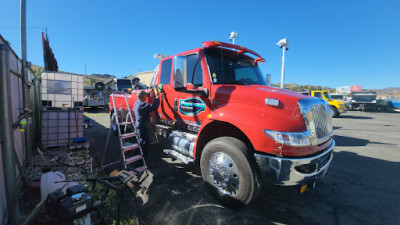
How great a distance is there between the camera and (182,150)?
3676mm

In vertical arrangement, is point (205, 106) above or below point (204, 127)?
above

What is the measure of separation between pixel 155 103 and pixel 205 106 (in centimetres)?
148

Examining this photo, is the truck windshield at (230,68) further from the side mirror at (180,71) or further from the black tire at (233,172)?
the black tire at (233,172)

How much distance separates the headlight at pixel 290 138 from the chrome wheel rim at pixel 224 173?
2.25 ft

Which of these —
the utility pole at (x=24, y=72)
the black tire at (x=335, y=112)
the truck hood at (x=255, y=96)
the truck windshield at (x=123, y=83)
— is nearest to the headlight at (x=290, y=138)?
the truck hood at (x=255, y=96)

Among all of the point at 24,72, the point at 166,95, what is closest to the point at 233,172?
the point at 166,95

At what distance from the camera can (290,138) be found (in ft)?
7.67

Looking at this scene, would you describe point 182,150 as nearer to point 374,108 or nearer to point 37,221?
point 37,221

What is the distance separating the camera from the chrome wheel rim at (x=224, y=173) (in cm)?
266

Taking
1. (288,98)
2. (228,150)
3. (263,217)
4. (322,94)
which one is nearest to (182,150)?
(228,150)

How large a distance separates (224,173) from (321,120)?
1.60m

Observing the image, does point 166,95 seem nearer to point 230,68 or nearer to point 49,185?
point 230,68

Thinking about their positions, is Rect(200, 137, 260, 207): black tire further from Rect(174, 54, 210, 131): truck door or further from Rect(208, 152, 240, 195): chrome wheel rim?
Rect(174, 54, 210, 131): truck door

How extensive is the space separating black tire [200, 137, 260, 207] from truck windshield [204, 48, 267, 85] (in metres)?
1.18
